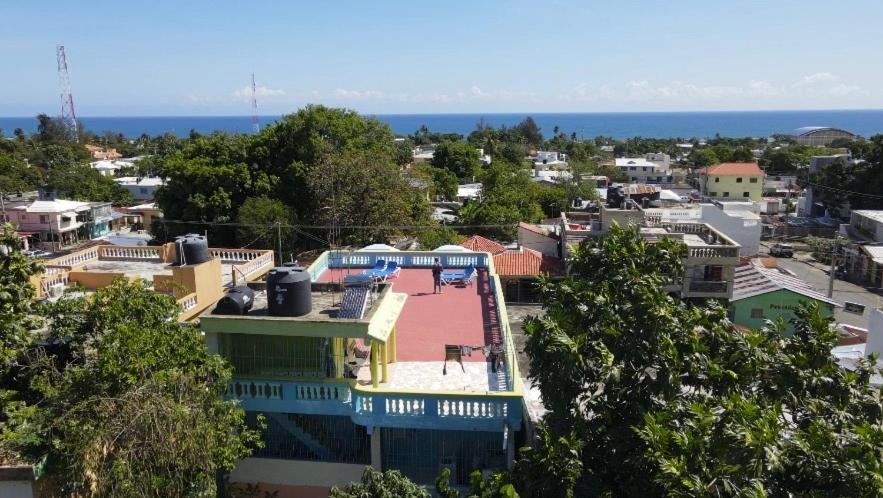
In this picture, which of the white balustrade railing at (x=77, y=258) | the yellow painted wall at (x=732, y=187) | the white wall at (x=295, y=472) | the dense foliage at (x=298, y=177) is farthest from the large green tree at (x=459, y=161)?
the white wall at (x=295, y=472)

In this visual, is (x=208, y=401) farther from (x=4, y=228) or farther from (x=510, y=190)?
(x=510, y=190)

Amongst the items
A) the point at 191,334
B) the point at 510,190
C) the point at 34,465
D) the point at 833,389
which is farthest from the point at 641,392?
the point at 510,190

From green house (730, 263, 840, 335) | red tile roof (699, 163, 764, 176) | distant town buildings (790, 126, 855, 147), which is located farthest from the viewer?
A: distant town buildings (790, 126, 855, 147)

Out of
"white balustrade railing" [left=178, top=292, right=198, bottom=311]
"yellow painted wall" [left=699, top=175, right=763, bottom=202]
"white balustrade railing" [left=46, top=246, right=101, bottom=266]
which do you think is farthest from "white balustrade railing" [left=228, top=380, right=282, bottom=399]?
"yellow painted wall" [left=699, top=175, right=763, bottom=202]

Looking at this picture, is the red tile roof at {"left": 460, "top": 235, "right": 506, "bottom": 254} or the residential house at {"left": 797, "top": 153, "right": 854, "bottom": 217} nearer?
the red tile roof at {"left": 460, "top": 235, "right": 506, "bottom": 254}

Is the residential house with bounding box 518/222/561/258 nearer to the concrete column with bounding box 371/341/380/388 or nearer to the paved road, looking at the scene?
the paved road

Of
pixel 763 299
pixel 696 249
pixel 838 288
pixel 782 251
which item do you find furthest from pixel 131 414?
pixel 782 251

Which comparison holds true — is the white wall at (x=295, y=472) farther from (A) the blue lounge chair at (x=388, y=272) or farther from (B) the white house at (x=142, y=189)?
(B) the white house at (x=142, y=189)
